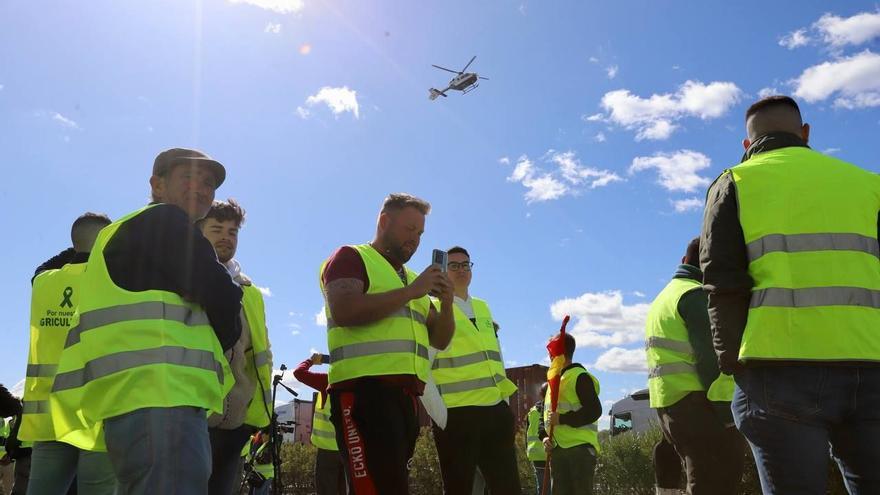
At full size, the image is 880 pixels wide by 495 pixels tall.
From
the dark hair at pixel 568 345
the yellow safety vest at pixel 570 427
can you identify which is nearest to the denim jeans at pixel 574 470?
the yellow safety vest at pixel 570 427

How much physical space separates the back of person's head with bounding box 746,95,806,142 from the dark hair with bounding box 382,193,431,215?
1.78 m

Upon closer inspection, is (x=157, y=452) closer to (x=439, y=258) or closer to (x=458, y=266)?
(x=439, y=258)

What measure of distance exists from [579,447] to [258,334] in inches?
167

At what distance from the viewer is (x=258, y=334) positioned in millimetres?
4375

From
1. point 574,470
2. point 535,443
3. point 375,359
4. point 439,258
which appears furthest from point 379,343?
point 535,443

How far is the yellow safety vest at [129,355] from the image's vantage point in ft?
8.32

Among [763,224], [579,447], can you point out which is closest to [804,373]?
[763,224]

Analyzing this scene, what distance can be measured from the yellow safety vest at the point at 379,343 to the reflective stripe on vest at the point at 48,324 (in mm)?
1847

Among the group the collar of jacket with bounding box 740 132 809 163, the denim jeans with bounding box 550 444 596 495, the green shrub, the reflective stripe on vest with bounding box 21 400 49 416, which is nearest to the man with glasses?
the denim jeans with bounding box 550 444 596 495

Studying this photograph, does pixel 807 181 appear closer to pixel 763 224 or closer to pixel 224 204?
pixel 763 224

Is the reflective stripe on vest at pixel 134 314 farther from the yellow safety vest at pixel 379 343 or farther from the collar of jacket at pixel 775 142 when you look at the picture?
the collar of jacket at pixel 775 142

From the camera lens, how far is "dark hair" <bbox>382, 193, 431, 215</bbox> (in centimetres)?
399

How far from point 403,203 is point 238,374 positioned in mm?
1415

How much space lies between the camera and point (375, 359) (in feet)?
11.4
